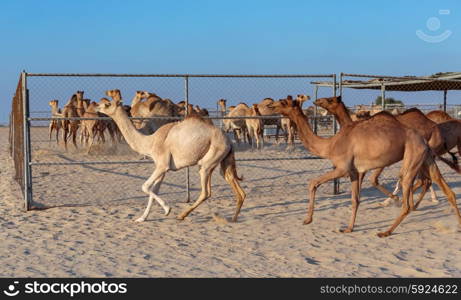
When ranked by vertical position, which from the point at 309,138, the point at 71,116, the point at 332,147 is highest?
the point at 71,116

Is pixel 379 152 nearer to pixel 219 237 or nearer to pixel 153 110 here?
pixel 219 237

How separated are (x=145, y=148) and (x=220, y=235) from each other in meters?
2.01

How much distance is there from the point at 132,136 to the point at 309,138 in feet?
8.82

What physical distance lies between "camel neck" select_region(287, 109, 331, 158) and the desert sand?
1.08m

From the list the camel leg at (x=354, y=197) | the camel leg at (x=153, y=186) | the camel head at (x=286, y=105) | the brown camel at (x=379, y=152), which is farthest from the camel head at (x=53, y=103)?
the camel leg at (x=354, y=197)

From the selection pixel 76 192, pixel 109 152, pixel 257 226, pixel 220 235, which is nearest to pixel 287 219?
pixel 257 226

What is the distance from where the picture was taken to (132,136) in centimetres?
881

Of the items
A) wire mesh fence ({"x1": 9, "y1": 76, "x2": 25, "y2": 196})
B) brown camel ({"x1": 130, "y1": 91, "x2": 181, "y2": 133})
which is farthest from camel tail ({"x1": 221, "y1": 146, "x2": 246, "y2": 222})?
brown camel ({"x1": 130, "y1": 91, "x2": 181, "y2": 133})

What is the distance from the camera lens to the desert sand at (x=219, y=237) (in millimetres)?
5863

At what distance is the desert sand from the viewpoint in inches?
231

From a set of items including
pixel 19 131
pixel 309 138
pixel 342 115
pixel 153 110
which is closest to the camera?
pixel 309 138

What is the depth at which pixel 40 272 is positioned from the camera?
5664mm

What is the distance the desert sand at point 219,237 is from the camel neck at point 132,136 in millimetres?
1065

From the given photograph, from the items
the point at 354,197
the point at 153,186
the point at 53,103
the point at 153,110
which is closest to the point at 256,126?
the point at 153,110
